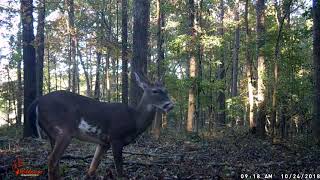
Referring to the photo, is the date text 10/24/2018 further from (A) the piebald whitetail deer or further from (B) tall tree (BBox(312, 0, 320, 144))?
(B) tall tree (BBox(312, 0, 320, 144))

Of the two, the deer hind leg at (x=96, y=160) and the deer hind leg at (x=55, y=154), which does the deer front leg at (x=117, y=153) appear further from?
the deer hind leg at (x=55, y=154)

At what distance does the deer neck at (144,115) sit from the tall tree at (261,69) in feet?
35.8

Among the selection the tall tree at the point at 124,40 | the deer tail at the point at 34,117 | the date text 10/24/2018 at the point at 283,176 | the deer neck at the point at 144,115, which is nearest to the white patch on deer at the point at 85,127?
the deer tail at the point at 34,117

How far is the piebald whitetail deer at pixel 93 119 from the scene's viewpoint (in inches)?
305

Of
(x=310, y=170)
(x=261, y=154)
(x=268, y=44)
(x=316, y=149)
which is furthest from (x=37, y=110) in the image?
(x=268, y=44)

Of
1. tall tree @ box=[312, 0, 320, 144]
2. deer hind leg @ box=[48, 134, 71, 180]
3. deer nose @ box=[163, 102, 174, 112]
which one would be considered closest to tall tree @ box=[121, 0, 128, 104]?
tall tree @ box=[312, 0, 320, 144]

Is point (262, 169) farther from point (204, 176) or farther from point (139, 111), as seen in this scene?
point (139, 111)

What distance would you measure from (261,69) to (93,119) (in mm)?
13305

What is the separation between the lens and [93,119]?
26.8 feet

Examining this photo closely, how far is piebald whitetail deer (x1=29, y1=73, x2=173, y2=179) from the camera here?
775cm

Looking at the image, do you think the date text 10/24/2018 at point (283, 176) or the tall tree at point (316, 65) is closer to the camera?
the date text 10/24/2018 at point (283, 176)

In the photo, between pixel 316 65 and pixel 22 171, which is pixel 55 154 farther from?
pixel 316 65

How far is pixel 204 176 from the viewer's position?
8609 mm

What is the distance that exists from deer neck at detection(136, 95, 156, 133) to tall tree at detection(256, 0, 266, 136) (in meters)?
10.9
